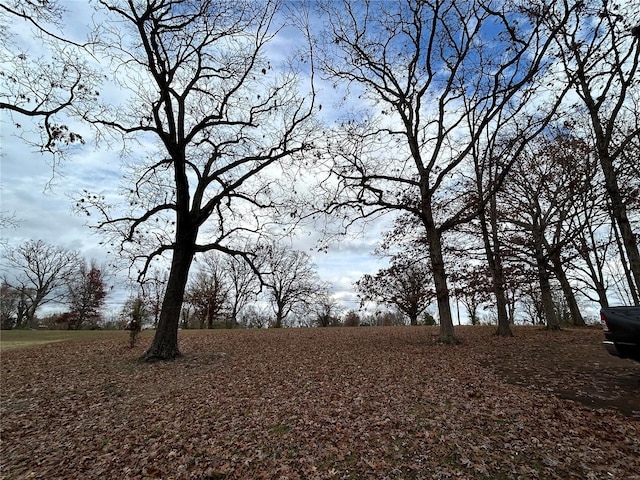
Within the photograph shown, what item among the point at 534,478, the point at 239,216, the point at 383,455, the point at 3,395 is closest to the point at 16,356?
the point at 3,395

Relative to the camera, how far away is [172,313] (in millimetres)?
10555

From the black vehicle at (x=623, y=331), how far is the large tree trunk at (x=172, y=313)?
11234 mm

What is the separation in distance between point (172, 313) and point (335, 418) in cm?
747

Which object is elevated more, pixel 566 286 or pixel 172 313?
pixel 566 286

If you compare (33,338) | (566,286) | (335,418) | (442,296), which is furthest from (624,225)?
(33,338)

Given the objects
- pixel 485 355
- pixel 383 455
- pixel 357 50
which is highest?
pixel 357 50

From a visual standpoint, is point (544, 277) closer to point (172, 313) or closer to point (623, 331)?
point (623, 331)

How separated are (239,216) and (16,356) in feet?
32.8

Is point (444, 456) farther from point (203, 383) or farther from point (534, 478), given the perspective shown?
point (203, 383)

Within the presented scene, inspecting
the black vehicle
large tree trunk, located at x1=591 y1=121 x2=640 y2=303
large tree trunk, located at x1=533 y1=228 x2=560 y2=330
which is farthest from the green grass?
large tree trunk, located at x1=533 y1=228 x2=560 y2=330

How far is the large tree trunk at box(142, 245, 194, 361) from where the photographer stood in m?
10.3

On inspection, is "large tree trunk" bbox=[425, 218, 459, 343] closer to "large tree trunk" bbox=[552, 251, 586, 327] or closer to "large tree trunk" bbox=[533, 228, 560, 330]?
"large tree trunk" bbox=[533, 228, 560, 330]

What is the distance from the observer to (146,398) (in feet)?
23.1

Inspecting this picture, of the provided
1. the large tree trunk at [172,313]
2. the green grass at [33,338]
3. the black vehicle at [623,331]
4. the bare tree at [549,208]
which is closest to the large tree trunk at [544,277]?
the bare tree at [549,208]
